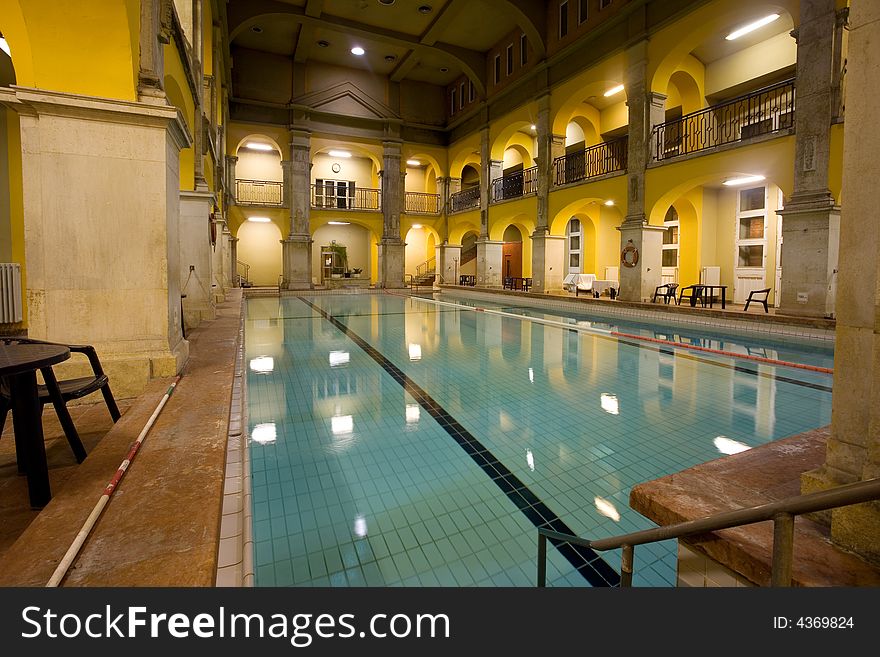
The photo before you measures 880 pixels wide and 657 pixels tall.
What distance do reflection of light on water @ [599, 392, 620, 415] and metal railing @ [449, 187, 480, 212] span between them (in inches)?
724

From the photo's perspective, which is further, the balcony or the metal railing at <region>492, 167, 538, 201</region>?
the balcony

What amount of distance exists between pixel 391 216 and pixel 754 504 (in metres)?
23.1

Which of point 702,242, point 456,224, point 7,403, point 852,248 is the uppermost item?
point 456,224

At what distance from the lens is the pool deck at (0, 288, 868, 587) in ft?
5.18

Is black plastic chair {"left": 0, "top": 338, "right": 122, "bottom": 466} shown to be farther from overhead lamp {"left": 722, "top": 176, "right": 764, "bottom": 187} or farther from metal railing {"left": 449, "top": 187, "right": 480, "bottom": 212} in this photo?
metal railing {"left": 449, "top": 187, "right": 480, "bottom": 212}

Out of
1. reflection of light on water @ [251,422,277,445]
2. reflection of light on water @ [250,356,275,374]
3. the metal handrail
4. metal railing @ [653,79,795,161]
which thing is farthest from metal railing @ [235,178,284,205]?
the metal handrail

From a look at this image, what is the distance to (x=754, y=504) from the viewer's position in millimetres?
1799

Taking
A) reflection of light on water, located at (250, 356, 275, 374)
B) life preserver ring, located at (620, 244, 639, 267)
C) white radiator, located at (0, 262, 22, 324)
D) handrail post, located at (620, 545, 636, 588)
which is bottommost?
reflection of light on water, located at (250, 356, 275, 374)

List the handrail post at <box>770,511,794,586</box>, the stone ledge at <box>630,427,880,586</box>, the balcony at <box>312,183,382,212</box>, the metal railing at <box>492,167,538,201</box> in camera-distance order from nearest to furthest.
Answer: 1. the handrail post at <box>770,511,794,586</box>
2. the stone ledge at <box>630,427,880,586</box>
3. the metal railing at <box>492,167,538,201</box>
4. the balcony at <box>312,183,382,212</box>

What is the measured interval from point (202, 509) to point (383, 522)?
109 centimetres
